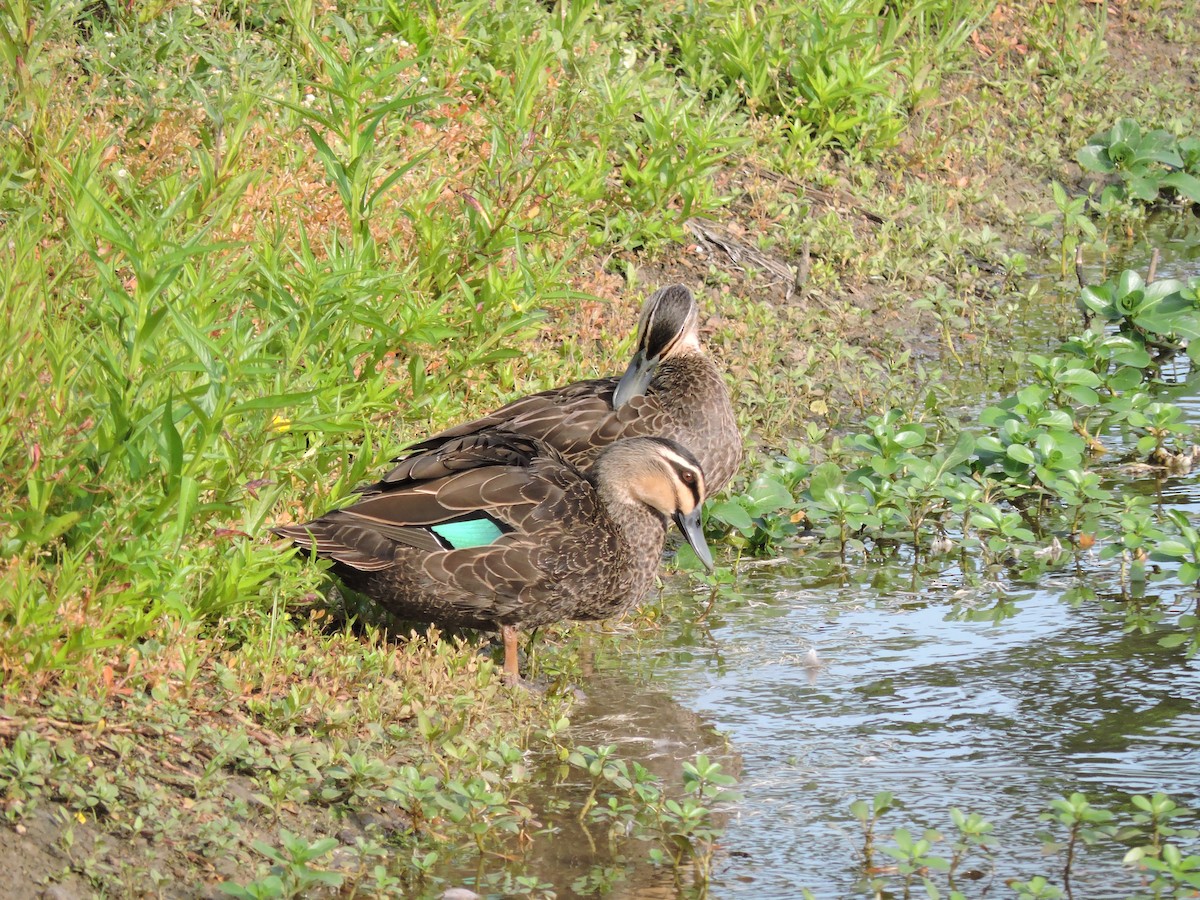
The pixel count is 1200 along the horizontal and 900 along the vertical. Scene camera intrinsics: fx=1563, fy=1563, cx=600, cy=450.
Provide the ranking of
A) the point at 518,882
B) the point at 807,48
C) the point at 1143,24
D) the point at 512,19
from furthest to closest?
the point at 1143,24 → the point at 807,48 → the point at 512,19 → the point at 518,882

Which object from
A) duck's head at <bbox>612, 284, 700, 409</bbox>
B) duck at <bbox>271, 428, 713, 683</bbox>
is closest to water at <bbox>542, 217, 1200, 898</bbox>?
duck at <bbox>271, 428, 713, 683</bbox>

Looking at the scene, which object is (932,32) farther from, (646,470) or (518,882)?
(518,882)

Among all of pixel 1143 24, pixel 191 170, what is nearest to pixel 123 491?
pixel 191 170

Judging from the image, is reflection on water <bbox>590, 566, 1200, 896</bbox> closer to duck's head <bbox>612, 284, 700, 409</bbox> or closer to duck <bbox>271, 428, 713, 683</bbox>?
duck <bbox>271, 428, 713, 683</bbox>

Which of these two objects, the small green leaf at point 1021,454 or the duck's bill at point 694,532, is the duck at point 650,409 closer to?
the duck's bill at point 694,532

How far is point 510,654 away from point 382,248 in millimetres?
2521

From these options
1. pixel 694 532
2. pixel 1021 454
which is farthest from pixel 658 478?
pixel 1021 454

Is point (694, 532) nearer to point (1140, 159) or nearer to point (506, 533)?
point (506, 533)

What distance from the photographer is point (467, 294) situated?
701cm

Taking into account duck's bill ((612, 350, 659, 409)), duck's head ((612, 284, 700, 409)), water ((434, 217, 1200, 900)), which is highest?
duck's head ((612, 284, 700, 409))

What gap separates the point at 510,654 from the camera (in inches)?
231

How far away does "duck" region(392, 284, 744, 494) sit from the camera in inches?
265

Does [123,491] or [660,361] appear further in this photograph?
[660,361]

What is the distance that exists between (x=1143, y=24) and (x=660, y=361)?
799 cm
